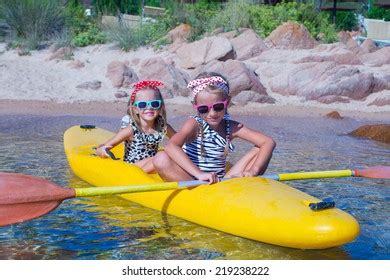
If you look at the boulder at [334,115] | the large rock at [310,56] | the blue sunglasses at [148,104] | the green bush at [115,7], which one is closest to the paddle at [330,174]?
the blue sunglasses at [148,104]

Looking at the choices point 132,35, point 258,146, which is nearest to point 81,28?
point 132,35

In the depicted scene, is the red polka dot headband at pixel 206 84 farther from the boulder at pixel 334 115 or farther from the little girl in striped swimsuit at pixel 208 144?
the boulder at pixel 334 115

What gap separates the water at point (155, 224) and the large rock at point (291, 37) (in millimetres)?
5266

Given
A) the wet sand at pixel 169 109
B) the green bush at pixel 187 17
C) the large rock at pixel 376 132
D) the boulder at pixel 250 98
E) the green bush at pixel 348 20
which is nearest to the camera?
the large rock at pixel 376 132

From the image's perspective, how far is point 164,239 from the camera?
4574 millimetres

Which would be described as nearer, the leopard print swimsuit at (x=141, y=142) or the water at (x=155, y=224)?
the water at (x=155, y=224)

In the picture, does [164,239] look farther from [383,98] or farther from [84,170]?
[383,98]

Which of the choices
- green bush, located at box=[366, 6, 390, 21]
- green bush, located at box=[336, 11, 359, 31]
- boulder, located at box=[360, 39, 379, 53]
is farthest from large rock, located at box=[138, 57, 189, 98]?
green bush, located at box=[366, 6, 390, 21]

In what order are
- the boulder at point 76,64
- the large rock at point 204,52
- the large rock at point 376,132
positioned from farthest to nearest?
the boulder at point 76,64 < the large rock at point 204,52 < the large rock at point 376,132

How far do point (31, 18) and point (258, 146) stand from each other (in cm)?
880

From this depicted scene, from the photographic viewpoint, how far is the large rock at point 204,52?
38.9ft

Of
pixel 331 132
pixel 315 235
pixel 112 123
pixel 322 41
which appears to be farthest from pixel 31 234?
pixel 322 41

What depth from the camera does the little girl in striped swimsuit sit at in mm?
4805

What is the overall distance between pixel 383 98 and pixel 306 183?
18.3 ft
